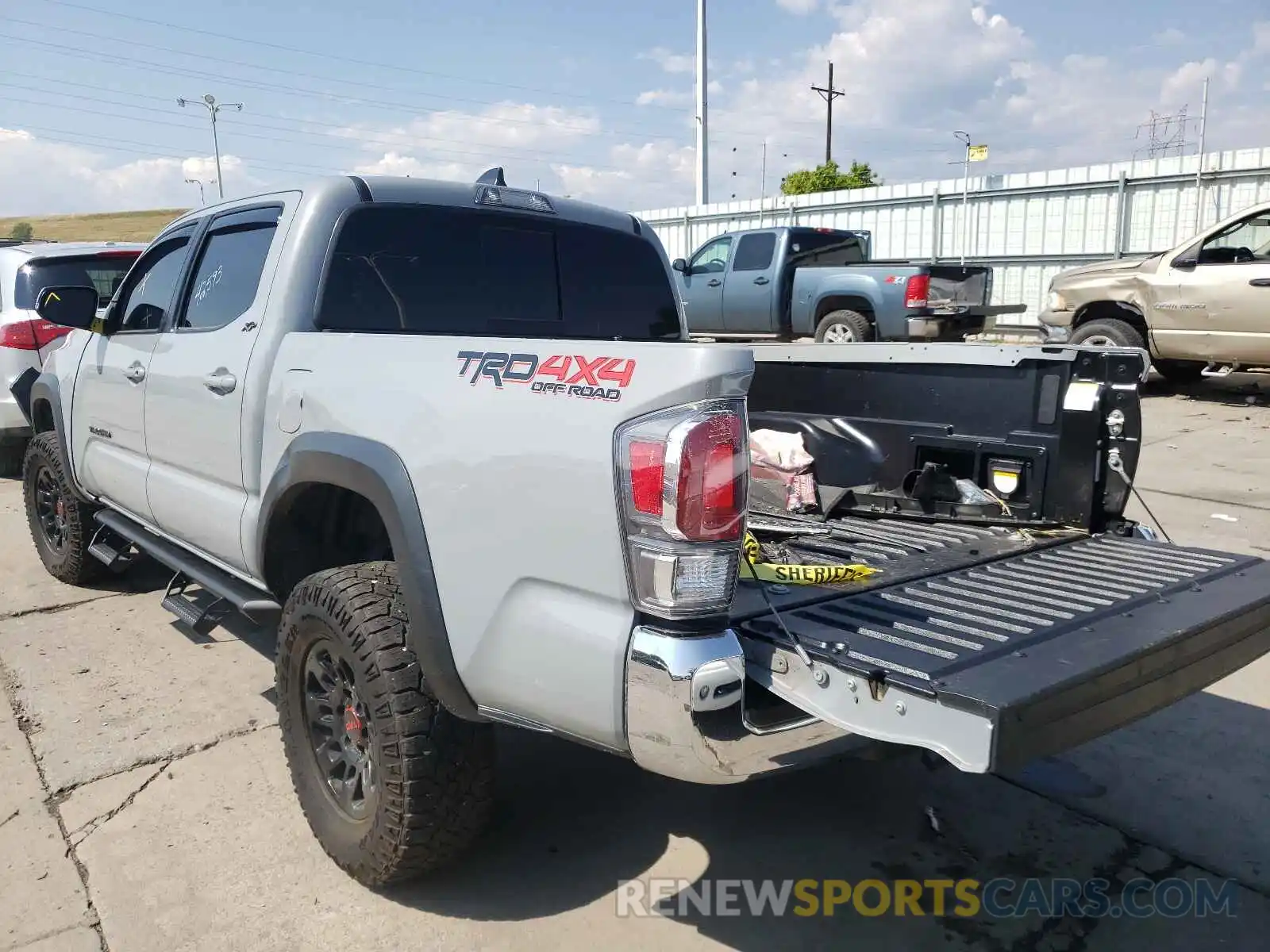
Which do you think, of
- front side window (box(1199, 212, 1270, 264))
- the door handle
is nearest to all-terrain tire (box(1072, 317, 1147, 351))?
front side window (box(1199, 212, 1270, 264))

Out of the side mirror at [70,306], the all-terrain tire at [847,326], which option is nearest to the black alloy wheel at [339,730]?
the side mirror at [70,306]

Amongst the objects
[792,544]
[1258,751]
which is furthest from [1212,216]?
[792,544]

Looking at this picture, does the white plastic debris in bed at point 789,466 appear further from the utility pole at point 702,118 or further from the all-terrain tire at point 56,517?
the utility pole at point 702,118

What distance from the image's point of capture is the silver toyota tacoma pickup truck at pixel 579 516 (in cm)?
209

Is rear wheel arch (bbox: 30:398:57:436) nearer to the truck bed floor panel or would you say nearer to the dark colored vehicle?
the truck bed floor panel

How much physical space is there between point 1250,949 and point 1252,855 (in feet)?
1.62

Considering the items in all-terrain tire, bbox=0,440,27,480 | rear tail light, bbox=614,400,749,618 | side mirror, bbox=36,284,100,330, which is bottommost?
all-terrain tire, bbox=0,440,27,480

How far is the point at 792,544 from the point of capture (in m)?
3.31

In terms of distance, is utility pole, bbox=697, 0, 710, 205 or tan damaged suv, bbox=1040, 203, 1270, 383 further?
utility pole, bbox=697, 0, 710, 205

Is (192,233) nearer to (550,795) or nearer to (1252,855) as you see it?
(550,795)

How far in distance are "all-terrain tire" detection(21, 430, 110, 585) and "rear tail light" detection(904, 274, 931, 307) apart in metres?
9.40

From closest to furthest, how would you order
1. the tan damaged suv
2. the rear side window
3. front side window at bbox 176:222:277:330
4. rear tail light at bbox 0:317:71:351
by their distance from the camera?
front side window at bbox 176:222:277:330
rear tail light at bbox 0:317:71:351
the tan damaged suv
the rear side window

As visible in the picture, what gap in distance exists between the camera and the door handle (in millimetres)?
3328

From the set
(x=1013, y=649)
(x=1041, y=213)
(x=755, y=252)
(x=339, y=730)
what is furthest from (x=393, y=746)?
(x=1041, y=213)
